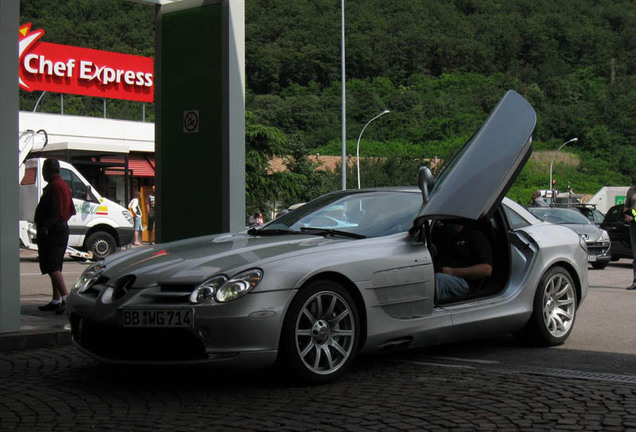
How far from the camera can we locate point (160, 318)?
16.6 feet

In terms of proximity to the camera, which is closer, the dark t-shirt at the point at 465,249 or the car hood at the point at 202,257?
the car hood at the point at 202,257

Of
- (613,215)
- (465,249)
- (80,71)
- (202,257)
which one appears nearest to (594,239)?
(613,215)

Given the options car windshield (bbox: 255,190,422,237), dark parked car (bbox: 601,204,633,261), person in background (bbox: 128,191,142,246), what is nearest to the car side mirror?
car windshield (bbox: 255,190,422,237)

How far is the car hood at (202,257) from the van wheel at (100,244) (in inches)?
572

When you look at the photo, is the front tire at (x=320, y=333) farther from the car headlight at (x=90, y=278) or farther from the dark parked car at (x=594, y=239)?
the dark parked car at (x=594, y=239)

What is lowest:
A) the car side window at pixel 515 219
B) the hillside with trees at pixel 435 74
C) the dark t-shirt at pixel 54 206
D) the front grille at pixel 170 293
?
the front grille at pixel 170 293

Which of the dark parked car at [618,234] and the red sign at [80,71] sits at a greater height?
the red sign at [80,71]

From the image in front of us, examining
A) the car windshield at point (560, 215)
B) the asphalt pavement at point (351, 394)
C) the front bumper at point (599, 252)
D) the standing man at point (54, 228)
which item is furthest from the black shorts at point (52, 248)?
the car windshield at point (560, 215)

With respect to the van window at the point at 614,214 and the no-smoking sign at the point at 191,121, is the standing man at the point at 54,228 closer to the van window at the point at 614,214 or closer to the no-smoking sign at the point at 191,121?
the no-smoking sign at the point at 191,121

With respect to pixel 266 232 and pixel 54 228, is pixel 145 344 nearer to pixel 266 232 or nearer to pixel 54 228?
pixel 266 232

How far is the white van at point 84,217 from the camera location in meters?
20.1

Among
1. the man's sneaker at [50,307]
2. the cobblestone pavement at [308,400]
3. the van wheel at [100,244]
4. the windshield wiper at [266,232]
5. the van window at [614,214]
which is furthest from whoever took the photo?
the van window at [614,214]

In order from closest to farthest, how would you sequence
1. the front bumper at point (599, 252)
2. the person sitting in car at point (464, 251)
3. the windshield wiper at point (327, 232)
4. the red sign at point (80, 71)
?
the windshield wiper at point (327, 232) < the person sitting in car at point (464, 251) < the front bumper at point (599, 252) < the red sign at point (80, 71)

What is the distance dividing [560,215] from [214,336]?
15842 mm
